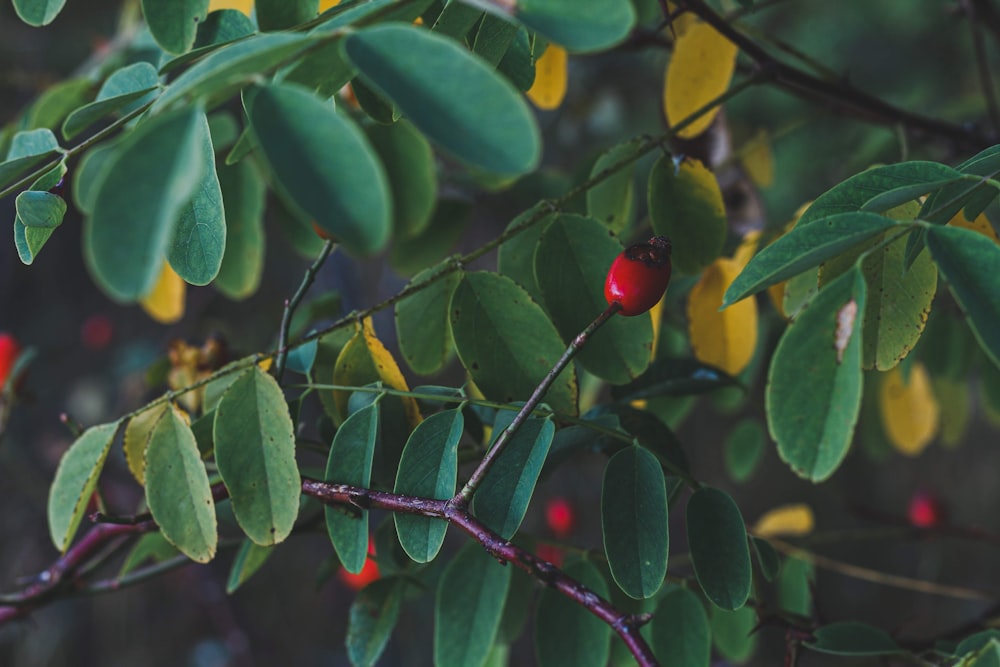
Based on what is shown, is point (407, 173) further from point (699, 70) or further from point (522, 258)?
point (699, 70)

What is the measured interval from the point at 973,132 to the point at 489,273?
19.5 inches

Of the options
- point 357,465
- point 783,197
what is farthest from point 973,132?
point 783,197

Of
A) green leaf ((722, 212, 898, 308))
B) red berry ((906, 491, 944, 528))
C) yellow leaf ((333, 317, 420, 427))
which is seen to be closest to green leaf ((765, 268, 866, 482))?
green leaf ((722, 212, 898, 308))

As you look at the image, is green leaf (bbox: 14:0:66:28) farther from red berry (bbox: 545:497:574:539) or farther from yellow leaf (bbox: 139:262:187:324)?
red berry (bbox: 545:497:574:539)

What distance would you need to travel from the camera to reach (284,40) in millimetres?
315

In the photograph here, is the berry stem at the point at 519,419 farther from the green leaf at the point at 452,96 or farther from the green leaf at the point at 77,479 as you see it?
the green leaf at the point at 77,479

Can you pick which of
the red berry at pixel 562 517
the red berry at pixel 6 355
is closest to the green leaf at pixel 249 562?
the red berry at pixel 6 355

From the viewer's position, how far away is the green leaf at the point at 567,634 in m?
0.55

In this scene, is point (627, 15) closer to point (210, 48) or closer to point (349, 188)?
point (349, 188)

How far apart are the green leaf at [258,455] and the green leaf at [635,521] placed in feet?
0.54

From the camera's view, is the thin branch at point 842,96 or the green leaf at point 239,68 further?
the thin branch at point 842,96

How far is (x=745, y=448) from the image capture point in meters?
0.95

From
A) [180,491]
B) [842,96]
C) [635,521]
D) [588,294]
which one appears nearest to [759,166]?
[842,96]

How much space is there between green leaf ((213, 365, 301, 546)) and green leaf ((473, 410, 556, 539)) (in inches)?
3.9
